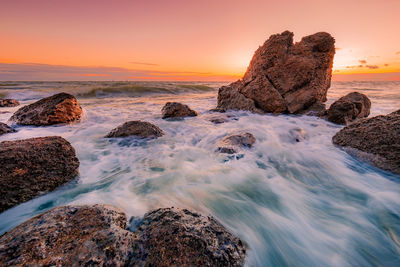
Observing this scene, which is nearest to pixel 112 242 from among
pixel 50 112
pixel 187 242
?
pixel 187 242

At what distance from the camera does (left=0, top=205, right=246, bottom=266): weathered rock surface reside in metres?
1.32

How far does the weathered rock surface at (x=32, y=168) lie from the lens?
2.16m

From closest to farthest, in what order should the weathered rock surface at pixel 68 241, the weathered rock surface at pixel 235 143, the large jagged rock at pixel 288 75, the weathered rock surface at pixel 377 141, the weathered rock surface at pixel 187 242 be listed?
1. the weathered rock surface at pixel 68 241
2. the weathered rock surface at pixel 187 242
3. the weathered rock surface at pixel 377 141
4. the weathered rock surface at pixel 235 143
5. the large jagged rock at pixel 288 75

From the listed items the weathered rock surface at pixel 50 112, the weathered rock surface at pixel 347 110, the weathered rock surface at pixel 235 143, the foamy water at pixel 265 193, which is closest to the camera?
the foamy water at pixel 265 193

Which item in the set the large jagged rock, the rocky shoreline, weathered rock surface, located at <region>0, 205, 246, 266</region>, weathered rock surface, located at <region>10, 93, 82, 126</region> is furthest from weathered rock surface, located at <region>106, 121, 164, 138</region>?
the large jagged rock

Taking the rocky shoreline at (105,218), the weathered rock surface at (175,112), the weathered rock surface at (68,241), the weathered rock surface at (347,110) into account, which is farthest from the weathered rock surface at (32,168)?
the weathered rock surface at (347,110)

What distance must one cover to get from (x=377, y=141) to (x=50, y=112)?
7773 millimetres

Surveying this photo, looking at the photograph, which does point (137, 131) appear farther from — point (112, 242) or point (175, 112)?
point (112, 242)

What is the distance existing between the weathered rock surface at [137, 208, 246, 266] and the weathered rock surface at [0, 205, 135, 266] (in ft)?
0.56

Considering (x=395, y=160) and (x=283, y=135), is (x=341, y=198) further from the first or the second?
(x=283, y=135)

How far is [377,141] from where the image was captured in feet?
11.1

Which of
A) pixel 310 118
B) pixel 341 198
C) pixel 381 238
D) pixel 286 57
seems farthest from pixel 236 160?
pixel 286 57

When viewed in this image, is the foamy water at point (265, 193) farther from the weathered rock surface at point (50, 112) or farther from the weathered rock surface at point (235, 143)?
the weathered rock surface at point (50, 112)

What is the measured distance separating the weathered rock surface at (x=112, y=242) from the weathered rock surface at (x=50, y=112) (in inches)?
199
